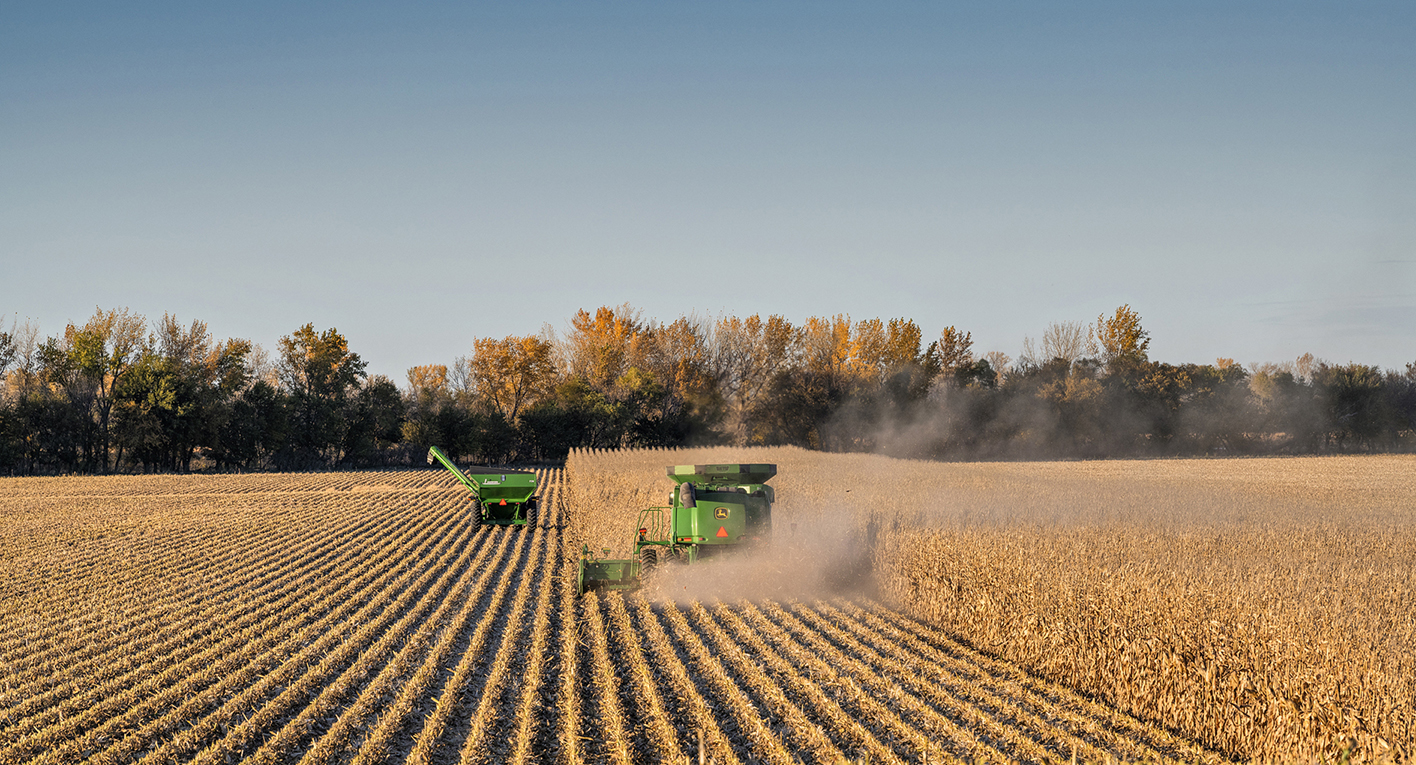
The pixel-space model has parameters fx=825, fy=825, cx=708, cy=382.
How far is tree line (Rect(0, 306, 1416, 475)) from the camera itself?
4962 cm

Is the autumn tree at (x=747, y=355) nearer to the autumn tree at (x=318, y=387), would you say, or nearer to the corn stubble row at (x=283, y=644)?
the autumn tree at (x=318, y=387)

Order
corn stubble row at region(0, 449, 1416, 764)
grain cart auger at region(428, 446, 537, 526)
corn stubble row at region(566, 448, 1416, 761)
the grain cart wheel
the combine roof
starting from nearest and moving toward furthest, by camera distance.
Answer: corn stubble row at region(566, 448, 1416, 761) → corn stubble row at region(0, 449, 1416, 764) → the grain cart wheel → the combine roof → grain cart auger at region(428, 446, 537, 526)

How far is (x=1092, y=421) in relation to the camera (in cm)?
5700

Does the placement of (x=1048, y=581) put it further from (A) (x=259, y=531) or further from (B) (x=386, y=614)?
(A) (x=259, y=531)

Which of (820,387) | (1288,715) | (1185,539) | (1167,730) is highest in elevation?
(820,387)

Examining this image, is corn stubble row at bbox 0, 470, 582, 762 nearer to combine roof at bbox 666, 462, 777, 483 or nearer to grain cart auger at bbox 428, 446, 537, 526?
grain cart auger at bbox 428, 446, 537, 526

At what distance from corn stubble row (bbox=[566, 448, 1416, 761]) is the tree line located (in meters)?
43.5

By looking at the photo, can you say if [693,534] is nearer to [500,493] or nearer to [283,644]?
[283,644]

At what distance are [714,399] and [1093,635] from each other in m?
51.6

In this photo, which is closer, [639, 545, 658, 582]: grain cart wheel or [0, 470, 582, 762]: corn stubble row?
[0, 470, 582, 762]: corn stubble row

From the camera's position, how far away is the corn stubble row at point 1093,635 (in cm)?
619

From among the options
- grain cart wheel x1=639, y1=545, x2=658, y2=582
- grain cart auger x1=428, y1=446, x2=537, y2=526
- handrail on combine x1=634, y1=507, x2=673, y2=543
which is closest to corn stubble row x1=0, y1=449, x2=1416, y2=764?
grain cart wheel x1=639, y1=545, x2=658, y2=582

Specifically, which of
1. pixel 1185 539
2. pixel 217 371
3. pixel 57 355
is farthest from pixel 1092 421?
pixel 57 355

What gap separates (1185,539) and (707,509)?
21.1 feet
